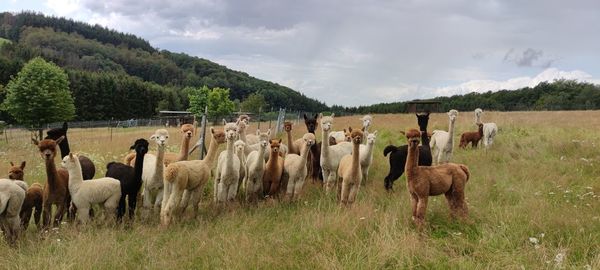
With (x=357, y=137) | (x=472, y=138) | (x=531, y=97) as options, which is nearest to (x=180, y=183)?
(x=357, y=137)

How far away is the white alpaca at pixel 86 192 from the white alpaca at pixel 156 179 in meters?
0.55

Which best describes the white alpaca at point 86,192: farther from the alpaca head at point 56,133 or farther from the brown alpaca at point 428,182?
the brown alpaca at point 428,182

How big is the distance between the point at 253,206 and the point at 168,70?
569 ft

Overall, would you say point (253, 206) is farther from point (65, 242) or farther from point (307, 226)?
point (65, 242)

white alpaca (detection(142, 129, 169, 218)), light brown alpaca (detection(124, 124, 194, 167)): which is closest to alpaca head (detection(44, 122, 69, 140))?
light brown alpaca (detection(124, 124, 194, 167))

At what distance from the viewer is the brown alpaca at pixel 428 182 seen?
633cm

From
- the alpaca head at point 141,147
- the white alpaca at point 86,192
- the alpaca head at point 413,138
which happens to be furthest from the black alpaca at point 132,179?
the alpaca head at point 413,138

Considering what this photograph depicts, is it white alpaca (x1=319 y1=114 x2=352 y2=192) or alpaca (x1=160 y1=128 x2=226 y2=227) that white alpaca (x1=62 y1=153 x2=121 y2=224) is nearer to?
alpaca (x1=160 y1=128 x2=226 y2=227)

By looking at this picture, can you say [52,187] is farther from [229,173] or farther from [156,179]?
[229,173]

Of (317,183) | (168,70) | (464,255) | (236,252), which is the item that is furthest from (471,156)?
(168,70)

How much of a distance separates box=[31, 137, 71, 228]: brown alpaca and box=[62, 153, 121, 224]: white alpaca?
0.80 ft

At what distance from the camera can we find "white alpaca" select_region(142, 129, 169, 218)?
285 inches

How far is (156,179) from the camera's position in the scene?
7.42m

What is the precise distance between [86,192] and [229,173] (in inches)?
91.3
